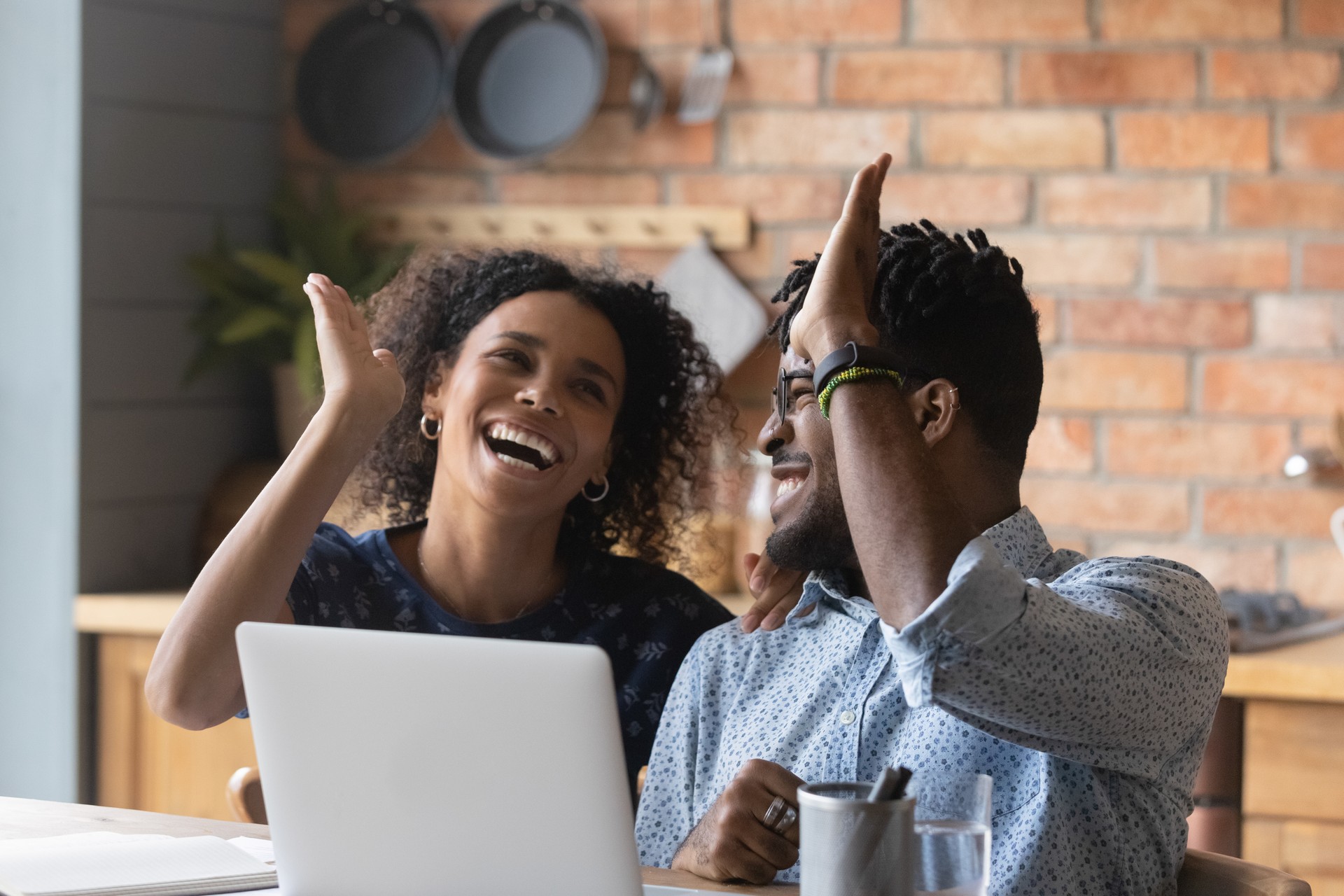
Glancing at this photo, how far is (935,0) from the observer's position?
2551 millimetres

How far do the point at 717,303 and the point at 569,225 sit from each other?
32cm

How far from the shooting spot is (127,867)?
3.81 ft

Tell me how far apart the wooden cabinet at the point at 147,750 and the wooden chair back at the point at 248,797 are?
0.92 meters

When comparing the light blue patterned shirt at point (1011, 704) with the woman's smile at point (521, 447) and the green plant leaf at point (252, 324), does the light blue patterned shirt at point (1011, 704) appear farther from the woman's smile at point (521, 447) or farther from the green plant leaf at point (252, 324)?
the green plant leaf at point (252, 324)

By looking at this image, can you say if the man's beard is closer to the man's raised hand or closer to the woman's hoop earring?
the man's raised hand

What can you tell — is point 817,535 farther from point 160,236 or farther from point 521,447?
point 160,236

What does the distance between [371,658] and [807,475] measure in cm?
58

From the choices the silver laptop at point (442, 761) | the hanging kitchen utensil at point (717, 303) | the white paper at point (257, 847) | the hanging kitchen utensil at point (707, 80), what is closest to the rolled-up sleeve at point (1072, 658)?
the silver laptop at point (442, 761)

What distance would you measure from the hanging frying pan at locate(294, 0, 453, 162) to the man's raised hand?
65.1 inches

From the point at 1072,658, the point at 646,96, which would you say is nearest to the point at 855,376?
the point at 1072,658

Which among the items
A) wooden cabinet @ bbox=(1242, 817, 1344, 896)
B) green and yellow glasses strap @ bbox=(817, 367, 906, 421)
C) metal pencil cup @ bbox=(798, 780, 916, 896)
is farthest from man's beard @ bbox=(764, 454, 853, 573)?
wooden cabinet @ bbox=(1242, 817, 1344, 896)

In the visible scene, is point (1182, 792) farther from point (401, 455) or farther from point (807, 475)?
point (401, 455)

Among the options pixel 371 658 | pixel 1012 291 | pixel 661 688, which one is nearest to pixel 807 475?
pixel 1012 291

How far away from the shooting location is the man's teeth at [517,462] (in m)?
1.73
